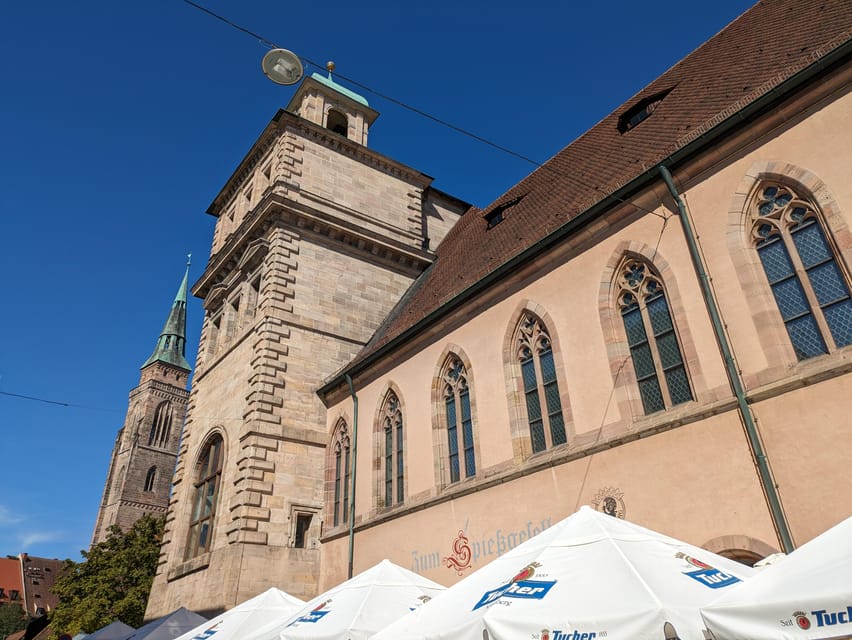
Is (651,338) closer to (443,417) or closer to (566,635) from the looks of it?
(443,417)

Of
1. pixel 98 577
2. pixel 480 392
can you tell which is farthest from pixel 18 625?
pixel 480 392

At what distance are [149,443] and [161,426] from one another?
9.51ft

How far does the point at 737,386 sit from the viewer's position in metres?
7.93

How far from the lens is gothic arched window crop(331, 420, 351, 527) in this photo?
15320 mm

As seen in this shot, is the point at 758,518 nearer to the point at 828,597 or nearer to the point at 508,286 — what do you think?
the point at 828,597

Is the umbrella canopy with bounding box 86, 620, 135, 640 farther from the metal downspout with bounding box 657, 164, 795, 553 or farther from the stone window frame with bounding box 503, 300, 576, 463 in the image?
the metal downspout with bounding box 657, 164, 795, 553

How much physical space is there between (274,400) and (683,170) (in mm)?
11104

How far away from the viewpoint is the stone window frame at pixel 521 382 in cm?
1034

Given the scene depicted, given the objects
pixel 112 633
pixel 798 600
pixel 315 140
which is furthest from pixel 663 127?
pixel 112 633

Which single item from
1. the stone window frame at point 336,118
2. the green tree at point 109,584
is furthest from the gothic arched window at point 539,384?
the green tree at point 109,584

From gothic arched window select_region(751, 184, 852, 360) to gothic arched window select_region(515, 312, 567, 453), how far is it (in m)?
3.78

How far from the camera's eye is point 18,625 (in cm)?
6116

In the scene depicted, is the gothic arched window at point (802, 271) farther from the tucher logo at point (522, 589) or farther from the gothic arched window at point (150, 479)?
the gothic arched window at point (150, 479)

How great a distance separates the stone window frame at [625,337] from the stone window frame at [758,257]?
75cm
